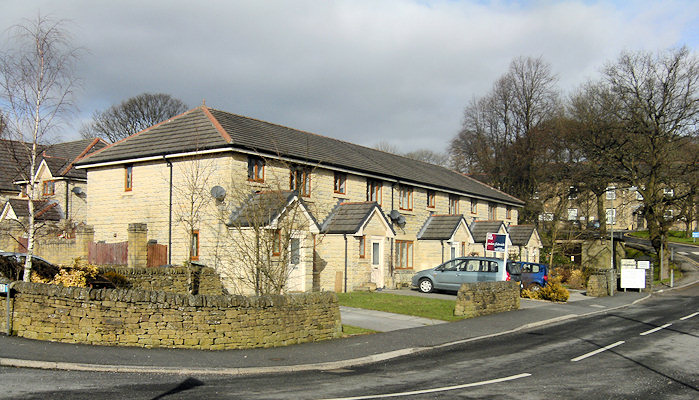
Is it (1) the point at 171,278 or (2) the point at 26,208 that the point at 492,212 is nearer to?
(1) the point at 171,278

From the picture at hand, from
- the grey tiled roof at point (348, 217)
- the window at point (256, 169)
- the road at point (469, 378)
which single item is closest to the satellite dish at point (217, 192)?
the window at point (256, 169)

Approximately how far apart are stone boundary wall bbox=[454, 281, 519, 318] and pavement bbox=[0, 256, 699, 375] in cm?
103

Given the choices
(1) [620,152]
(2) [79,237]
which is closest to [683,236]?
(1) [620,152]

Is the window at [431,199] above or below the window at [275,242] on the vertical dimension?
above

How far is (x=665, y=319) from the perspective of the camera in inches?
809

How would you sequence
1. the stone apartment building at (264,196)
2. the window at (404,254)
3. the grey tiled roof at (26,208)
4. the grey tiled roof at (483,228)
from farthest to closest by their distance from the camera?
the grey tiled roof at (483,228)
the grey tiled roof at (26,208)
the window at (404,254)
the stone apartment building at (264,196)

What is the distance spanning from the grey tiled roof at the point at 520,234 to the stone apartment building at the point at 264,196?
35.0 feet

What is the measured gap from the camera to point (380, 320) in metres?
18.2

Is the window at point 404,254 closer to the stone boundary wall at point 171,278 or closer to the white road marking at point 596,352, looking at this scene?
the stone boundary wall at point 171,278

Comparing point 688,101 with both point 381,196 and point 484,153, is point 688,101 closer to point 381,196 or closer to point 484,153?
point 484,153

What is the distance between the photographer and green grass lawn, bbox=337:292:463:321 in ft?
65.4

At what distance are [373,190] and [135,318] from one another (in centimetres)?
2021

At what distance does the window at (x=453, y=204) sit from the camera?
3956 centimetres

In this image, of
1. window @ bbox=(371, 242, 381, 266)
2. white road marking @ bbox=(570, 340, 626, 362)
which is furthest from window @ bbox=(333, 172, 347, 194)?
white road marking @ bbox=(570, 340, 626, 362)
